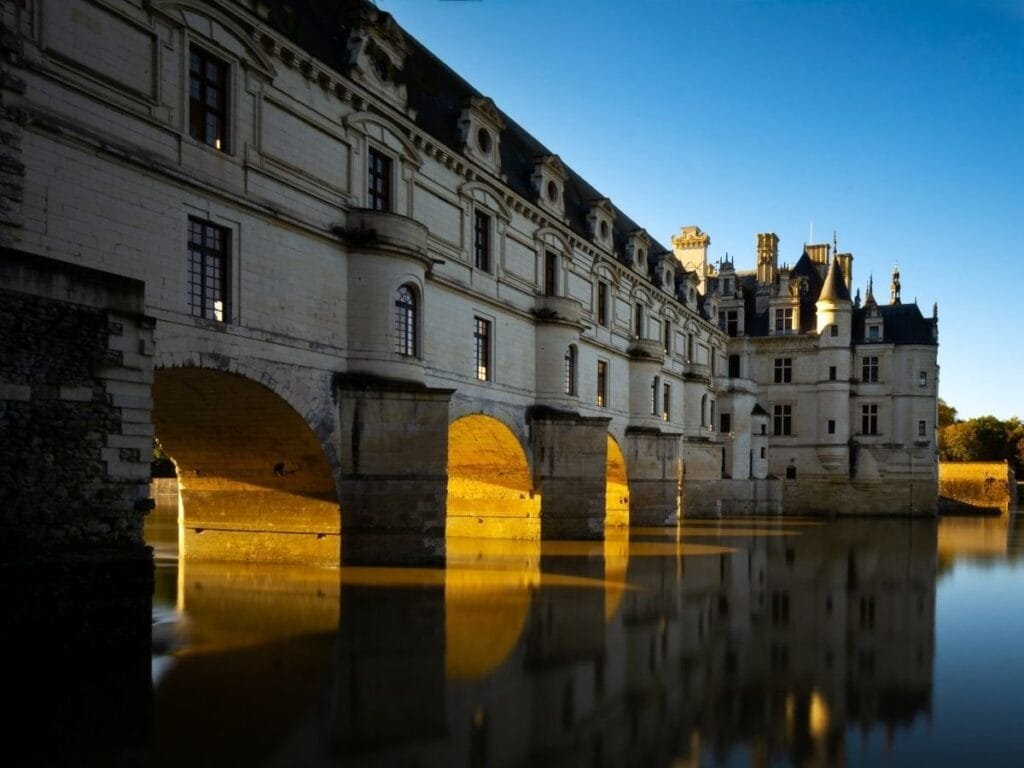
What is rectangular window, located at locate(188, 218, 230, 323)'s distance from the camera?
48.2 ft

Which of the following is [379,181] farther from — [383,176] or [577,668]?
[577,668]

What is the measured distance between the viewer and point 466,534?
27297 millimetres

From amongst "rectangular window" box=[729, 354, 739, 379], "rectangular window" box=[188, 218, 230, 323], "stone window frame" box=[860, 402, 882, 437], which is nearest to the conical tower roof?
"rectangular window" box=[729, 354, 739, 379]

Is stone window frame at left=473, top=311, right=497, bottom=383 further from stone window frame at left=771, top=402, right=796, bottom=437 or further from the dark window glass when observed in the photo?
stone window frame at left=771, top=402, right=796, bottom=437

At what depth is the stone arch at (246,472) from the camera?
1627 cm

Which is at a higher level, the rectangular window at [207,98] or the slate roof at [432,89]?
the slate roof at [432,89]

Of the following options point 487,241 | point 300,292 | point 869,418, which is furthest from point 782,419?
point 300,292

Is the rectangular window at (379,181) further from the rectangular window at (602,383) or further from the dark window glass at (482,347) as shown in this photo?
the rectangular window at (602,383)

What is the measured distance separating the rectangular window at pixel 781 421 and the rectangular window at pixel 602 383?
23869 mm

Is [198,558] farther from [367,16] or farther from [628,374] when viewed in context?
[628,374]

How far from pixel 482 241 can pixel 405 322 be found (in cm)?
574

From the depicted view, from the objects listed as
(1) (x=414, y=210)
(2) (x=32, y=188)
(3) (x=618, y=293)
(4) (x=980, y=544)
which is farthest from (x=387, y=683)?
(4) (x=980, y=544)

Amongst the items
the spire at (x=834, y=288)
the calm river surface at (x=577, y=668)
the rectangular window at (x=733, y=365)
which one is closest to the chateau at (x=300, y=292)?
the calm river surface at (x=577, y=668)

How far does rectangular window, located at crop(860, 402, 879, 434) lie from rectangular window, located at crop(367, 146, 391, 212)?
133ft
